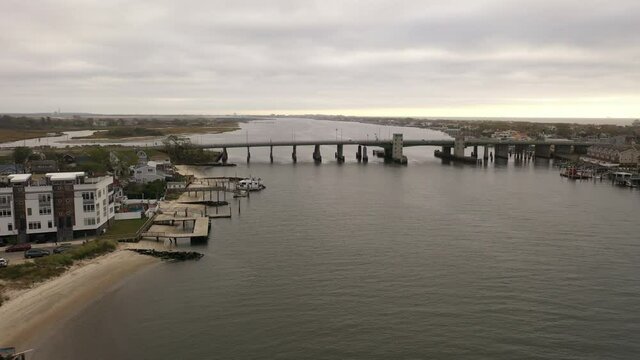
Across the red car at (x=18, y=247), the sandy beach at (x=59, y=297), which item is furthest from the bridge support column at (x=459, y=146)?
the red car at (x=18, y=247)

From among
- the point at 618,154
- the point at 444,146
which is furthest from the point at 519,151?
the point at 618,154

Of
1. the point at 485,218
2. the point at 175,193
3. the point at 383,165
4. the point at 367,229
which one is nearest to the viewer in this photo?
the point at 367,229

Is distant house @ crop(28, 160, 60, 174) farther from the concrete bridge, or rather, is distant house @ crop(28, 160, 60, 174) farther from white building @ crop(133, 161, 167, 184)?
the concrete bridge

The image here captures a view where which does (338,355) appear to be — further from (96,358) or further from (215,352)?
(96,358)

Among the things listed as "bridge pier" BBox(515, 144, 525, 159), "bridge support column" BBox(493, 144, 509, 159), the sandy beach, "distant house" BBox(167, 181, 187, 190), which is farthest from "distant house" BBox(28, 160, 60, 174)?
"bridge pier" BBox(515, 144, 525, 159)

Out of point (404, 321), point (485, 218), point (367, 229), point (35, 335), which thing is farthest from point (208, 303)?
point (485, 218)

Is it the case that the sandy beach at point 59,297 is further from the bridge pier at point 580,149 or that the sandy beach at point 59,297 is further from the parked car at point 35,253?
the bridge pier at point 580,149
